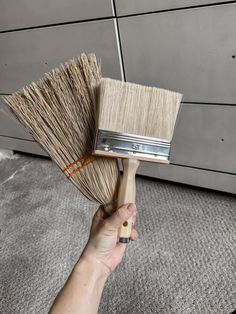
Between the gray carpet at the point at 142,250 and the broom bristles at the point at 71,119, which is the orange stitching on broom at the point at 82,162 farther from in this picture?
the gray carpet at the point at 142,250

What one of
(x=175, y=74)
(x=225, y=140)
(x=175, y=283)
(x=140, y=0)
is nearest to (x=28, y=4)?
(x=140, y=0)

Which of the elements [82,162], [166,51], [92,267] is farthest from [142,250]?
[166,51]

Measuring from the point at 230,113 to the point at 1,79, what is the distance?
1055 mm

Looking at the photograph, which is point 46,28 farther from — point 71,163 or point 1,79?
point 71,163

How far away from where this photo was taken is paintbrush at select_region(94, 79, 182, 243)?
0.65m

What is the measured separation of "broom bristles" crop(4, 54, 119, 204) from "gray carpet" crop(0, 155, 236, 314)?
1.29ft

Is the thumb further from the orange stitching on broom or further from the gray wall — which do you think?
the gray wall

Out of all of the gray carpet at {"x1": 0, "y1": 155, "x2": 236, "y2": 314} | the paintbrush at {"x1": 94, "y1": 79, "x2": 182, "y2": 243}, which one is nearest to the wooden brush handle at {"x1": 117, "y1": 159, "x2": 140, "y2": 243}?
the paintbrush at {"x1": 94, "y1": 79, "x2": 182, "y2": 243}

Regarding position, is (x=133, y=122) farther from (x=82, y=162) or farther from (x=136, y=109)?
(x=82, y=162)

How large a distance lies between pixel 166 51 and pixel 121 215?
23.1 inches

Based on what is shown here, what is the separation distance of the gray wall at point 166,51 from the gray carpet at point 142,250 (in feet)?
0.39

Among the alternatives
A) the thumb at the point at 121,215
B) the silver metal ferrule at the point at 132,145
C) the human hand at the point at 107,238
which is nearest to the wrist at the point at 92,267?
the human hand at the point at 107,238

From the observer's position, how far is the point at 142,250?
1078mm

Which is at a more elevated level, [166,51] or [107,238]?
[166,51]
